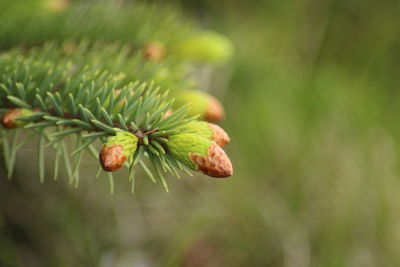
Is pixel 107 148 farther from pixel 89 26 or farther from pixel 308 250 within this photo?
pixel 308 250

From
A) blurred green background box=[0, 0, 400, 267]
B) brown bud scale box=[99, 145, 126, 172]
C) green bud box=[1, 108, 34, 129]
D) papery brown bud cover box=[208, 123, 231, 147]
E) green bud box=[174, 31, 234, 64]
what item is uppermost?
green bud box=[174, 31, 234, 64]

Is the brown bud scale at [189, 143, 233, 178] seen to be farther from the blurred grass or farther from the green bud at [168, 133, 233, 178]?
the blurred grass

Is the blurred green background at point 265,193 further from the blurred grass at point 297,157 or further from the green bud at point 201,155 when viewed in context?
the green bud at point 201,155

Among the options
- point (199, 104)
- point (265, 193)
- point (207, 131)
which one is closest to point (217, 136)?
point (207, 131)

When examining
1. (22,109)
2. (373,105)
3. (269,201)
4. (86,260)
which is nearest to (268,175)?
(269,201)

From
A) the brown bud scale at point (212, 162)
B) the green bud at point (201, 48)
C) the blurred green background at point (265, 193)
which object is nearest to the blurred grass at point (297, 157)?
the blurred green background at point (265, 193)

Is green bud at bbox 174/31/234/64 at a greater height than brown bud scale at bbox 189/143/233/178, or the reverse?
green bud at bbox 174/31/234/64

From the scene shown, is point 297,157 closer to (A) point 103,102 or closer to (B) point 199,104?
(B) point 199,104

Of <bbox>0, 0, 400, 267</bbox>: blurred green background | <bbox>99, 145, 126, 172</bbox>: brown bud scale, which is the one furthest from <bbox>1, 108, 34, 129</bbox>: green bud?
<bbox>0, 0, 400, 267</bbox>: blurred green background
